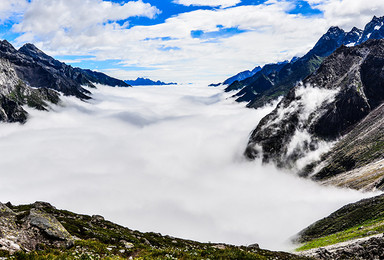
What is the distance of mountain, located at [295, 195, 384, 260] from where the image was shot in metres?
38.9

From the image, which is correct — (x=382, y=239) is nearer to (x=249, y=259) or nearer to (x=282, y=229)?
(x=249, y=259)

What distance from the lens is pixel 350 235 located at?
57.6 metres

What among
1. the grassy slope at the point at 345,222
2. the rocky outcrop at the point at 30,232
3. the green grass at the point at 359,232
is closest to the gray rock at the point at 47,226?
the rocky outcrop at the point at 30,232

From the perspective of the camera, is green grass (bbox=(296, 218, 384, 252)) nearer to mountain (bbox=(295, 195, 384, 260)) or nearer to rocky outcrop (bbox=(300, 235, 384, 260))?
mountain (bbox=(295, 195, 384, 260))

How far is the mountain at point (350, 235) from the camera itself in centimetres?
3891

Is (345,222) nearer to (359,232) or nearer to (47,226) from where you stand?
(359,232)

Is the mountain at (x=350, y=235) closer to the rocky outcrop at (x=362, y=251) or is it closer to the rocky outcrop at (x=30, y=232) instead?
the rocky outcrop at (x=362, y=251)

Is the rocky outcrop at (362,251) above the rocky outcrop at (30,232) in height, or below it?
below

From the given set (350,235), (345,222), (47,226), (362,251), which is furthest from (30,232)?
(345,222)

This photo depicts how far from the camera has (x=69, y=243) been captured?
81.4ft

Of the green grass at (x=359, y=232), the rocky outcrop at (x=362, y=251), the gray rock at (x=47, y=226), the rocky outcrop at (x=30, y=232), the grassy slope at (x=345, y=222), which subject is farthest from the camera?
the grassy slope at (x=345, y=222)

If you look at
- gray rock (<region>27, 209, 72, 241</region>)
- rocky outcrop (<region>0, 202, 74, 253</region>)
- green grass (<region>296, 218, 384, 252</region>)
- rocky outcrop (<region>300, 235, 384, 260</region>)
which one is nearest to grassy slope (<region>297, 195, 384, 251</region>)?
green grass (<region>296, 218, 384, 252</region>)

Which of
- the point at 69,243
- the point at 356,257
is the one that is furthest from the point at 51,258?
the point at 356,257

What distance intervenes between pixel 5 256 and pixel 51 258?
3.23 metres
